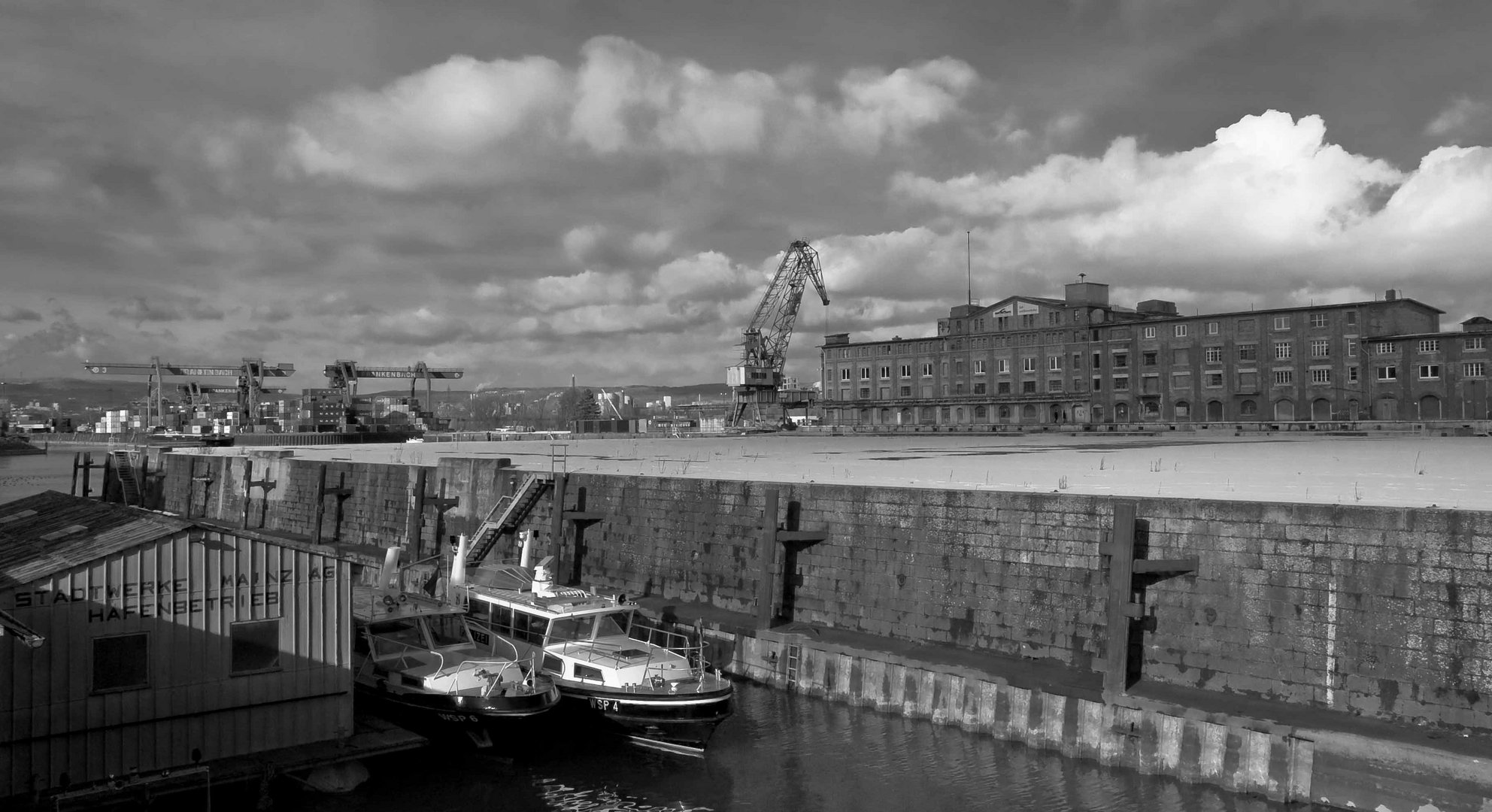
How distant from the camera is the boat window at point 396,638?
1897 cm

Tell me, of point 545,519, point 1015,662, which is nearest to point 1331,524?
point 1015,662

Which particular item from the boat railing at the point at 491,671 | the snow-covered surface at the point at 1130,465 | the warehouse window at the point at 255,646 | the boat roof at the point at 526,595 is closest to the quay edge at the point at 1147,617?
the snow-covered surface at the point at 1130,465

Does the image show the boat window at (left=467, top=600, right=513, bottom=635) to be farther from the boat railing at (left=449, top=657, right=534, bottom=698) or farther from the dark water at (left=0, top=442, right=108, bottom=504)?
the dark water at (left=0, top=442, right=108, bottom=504)

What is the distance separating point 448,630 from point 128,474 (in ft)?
152

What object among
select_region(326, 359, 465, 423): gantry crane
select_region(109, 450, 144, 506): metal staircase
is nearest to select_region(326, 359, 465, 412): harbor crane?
select_region(326, 359, 465, 423): gantry crane

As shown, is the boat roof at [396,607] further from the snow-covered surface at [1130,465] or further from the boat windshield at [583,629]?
the snow-covered surface at [1130,465]

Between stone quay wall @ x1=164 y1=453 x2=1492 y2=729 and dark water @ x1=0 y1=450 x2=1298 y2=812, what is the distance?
2.49 metres

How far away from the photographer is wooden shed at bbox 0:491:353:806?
1341cm

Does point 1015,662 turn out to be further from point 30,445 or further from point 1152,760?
point 30,445

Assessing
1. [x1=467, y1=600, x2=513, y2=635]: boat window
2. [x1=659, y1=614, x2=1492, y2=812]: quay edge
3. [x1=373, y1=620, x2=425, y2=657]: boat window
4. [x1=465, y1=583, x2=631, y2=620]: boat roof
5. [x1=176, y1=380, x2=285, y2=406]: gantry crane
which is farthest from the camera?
[x1=176, y1=380, x2=285, y2=406]: gantry crane

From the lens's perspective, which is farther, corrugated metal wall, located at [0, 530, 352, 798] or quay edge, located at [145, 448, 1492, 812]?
quay edge, located at [145, 448, 1492, 812]

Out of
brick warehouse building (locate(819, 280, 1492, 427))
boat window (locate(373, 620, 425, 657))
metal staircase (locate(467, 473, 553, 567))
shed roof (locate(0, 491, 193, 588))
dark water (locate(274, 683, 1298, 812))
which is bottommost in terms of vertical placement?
dark water (locate(274, 683, 1298, 812))

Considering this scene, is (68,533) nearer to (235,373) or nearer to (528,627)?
(528,627)

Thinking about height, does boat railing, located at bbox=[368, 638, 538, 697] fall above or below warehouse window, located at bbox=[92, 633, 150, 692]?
below
